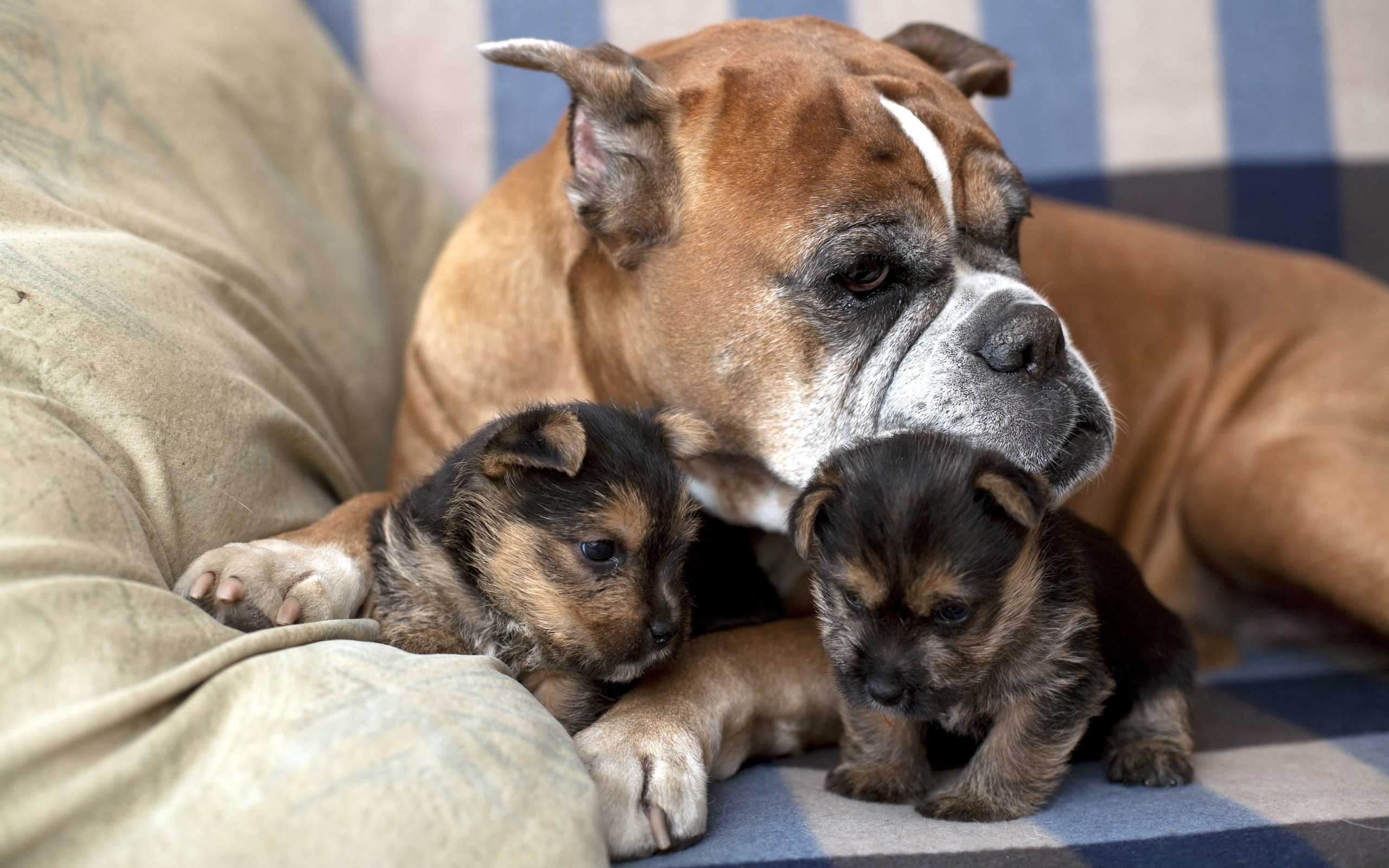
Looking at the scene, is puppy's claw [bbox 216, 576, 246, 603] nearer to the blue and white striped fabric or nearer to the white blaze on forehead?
the blue and white striped fabric

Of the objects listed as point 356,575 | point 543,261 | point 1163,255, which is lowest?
point 356,575

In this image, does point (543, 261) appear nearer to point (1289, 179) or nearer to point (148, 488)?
point (148, 488)

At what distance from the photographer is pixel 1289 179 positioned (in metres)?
3.28

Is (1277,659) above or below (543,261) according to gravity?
below

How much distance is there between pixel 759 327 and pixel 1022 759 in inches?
31.4

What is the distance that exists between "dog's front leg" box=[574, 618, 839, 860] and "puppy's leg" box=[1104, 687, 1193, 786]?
0.45 m

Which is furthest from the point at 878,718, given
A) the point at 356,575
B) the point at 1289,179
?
the point at 1289,179

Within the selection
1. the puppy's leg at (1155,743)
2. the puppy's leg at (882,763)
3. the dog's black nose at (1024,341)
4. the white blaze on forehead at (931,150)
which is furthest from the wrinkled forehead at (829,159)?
the puppy's leg at (1155,743)

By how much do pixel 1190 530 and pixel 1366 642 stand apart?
19.2 inches

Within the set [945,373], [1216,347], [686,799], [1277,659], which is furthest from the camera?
[1216,347]

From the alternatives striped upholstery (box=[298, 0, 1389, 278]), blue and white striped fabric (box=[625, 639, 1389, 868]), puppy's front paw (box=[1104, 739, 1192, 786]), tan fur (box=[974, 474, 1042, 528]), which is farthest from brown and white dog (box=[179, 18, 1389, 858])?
striped upholstery (box=[298, 0, 1389, 278])

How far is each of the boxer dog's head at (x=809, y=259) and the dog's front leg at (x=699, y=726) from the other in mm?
299

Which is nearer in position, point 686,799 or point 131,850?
point 131,850

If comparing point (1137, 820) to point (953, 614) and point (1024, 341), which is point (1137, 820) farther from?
point (1024, 341)
